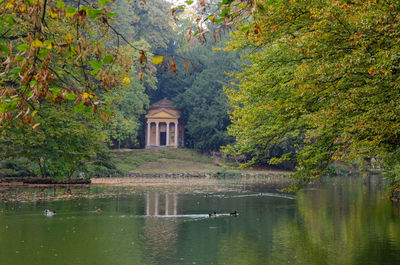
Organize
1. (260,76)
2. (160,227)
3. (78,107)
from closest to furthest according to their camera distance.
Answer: (78,107)
(260,76)
(160,227)

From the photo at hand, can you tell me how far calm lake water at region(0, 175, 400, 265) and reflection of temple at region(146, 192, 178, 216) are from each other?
0.05 metres

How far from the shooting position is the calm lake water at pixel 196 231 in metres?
14.1

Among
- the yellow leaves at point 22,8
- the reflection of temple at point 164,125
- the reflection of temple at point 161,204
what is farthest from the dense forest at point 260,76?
the reflection of temple at point 164,125

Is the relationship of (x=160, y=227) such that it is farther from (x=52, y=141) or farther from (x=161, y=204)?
(x=161, y=204)

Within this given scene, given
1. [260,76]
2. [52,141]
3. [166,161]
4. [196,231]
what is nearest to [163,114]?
[166,161]

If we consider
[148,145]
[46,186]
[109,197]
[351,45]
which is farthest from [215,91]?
[351,45]

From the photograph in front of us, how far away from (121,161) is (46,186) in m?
25.0

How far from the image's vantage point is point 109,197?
30.3 m

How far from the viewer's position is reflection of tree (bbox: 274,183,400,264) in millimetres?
14195

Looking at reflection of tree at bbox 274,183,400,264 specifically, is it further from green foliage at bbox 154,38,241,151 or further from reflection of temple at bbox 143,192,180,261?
green foliage at bbox 154,38,241,151

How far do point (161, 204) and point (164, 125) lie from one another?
54964mm

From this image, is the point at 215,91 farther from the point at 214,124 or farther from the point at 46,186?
the point at 46,186

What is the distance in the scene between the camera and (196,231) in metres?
18.5

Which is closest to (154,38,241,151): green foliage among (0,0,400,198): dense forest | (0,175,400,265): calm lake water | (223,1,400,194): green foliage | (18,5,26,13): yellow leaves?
(0,175,400,265): calm lake water
